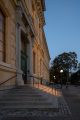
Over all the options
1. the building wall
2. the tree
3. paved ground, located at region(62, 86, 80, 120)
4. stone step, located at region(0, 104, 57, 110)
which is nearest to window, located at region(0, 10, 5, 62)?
the building wall

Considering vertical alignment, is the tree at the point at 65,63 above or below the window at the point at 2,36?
above

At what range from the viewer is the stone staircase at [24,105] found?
11562mm

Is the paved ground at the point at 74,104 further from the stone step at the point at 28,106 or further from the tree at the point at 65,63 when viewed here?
the tree at the point at 65,63

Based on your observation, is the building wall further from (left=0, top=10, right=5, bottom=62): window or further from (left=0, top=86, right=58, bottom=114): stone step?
(left=0, top=86, right=58, bottom=114): stone step

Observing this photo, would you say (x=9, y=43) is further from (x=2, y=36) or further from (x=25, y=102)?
(x=25, y=102)

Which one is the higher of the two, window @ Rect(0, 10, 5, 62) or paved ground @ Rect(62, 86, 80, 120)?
window @ Rect(0, 10, 5, 62)

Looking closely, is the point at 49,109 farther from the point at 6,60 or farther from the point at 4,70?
the point at 6,60

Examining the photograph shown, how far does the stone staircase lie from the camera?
11562mm

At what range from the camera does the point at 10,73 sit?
1625cm

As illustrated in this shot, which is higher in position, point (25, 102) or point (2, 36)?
point (2, 36)

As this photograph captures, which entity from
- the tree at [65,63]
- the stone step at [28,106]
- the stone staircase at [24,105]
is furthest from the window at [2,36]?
the tree at [65,63]

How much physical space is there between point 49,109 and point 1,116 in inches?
90.2

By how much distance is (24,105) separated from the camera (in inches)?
504

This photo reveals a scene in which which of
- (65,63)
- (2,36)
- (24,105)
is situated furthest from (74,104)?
(65,63)
